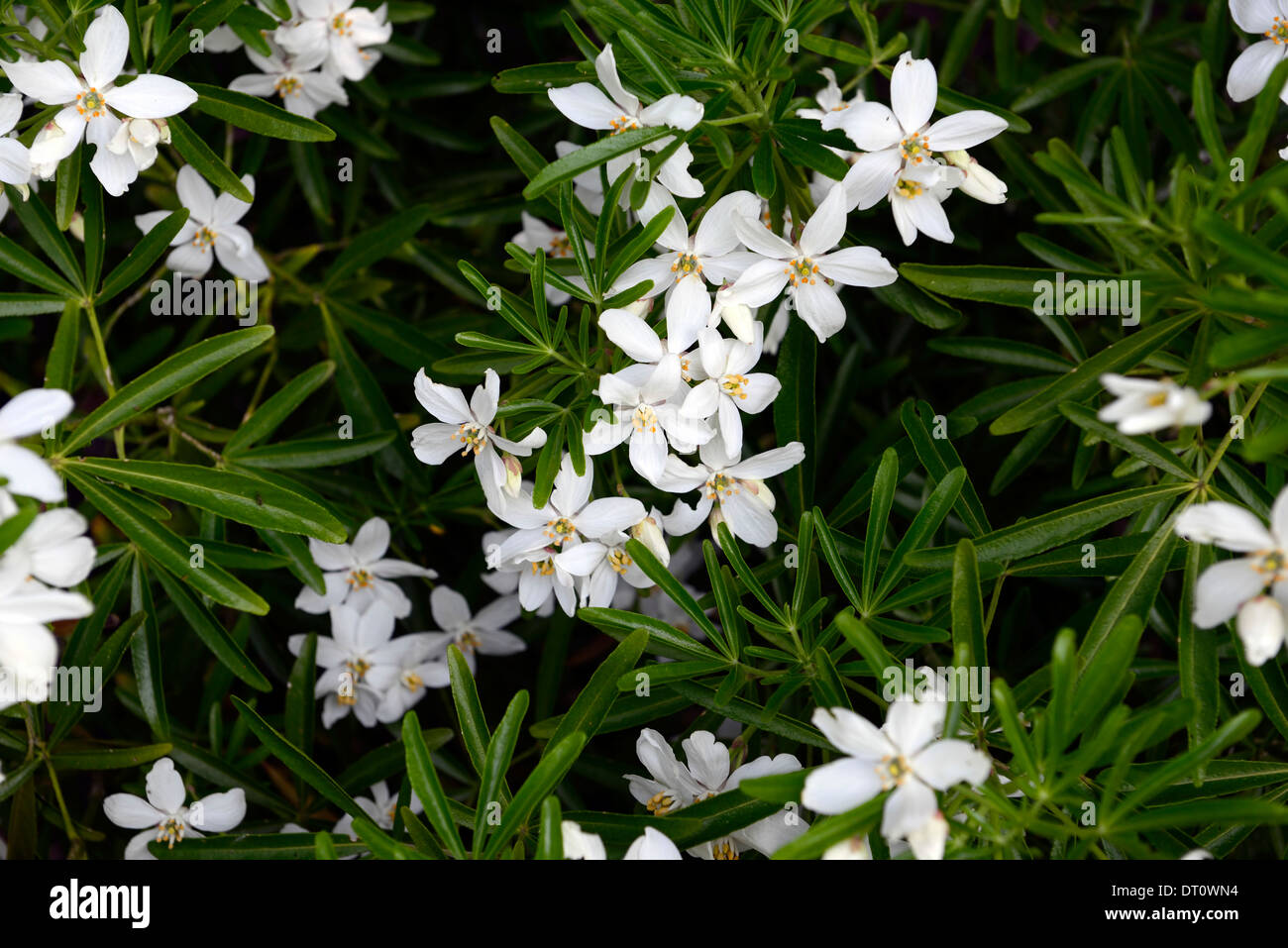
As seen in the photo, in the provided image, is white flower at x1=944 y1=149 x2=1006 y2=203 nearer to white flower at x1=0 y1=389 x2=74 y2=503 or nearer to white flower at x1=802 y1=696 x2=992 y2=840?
white flower at x1=802 y1=696 x2=992 y2=840

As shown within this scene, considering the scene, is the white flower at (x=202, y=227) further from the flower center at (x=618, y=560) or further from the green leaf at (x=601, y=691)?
the green leaf at (x=601, y=691)

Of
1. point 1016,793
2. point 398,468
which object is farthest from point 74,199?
point 1016,793

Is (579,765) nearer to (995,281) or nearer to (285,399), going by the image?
(285,399)

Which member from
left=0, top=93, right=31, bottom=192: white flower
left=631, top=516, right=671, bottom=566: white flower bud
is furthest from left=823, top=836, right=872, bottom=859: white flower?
left=0, top=93, right=31, bottom=192: white flower

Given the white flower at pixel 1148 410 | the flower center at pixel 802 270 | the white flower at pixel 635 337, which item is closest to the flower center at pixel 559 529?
the white flower at pixel 635 337

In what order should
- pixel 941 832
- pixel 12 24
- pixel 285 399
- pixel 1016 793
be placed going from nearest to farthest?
1. pixel 941 832
2. pixel 1016 793
3. pixel 12 24
4. pixel 285 399

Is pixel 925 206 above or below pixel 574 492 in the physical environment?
above

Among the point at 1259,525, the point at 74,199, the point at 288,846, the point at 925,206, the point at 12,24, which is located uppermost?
the point at 12,24
